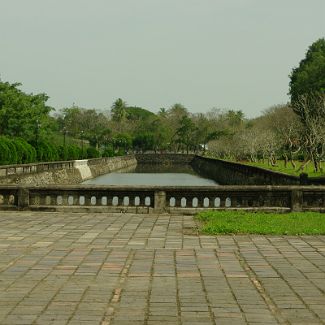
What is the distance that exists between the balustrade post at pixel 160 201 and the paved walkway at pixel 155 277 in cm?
267

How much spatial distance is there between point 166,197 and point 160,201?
22cm

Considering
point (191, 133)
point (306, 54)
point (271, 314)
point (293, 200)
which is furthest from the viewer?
point (191, 133)

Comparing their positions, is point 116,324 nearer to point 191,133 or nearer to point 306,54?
point 306,54

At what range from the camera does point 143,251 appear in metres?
8.43

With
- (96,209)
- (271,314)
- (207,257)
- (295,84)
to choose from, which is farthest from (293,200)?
(295,84)

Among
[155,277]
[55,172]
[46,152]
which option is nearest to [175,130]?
[46,152]

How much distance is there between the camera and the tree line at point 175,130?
49125 mm

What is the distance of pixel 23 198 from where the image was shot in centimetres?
1373

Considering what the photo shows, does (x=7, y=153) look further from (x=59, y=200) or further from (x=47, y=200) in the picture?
(x=47, y=200)

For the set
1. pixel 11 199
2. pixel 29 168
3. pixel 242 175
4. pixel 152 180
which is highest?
pixel 11 199

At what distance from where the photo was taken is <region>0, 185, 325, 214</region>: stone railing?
44.0 feet

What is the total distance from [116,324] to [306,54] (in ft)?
202

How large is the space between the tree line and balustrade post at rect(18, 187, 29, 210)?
24.6 m

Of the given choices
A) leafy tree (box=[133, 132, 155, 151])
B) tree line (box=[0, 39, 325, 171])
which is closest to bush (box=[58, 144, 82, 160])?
tree line (box=[0, 39, 325, 171])
